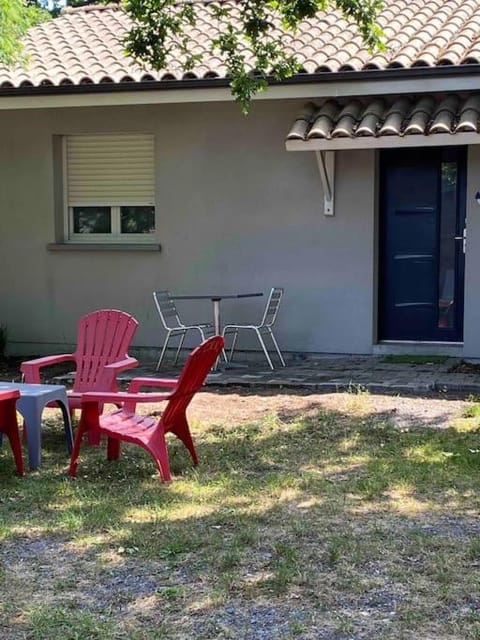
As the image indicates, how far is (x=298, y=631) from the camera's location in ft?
11.9

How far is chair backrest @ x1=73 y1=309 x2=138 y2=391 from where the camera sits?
7152 mm

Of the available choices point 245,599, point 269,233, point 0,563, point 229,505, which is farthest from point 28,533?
point 269,233

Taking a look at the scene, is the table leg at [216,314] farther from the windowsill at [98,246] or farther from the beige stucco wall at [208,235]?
the windowsill at [98,246]

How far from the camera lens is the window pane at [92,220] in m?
11.1

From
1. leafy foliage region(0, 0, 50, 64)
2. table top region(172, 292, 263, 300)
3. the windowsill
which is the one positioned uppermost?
leafy foliage region(0, 0, 50, 64)

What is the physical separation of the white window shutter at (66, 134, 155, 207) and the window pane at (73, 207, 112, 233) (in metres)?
0.10

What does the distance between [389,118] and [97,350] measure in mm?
3930

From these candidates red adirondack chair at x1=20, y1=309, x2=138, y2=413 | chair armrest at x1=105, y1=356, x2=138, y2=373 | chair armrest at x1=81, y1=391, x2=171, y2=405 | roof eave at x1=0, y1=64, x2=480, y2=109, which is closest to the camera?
chair armrest at x1=81, y1=391, x2=171, y2=405

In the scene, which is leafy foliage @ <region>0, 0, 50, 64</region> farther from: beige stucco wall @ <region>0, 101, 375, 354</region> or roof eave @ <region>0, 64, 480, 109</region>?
beige stucco wall @ <region>0, 101, 375, 354</region>

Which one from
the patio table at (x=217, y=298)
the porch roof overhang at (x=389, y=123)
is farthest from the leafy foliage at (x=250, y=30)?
the patio table at (x=217, y=298)

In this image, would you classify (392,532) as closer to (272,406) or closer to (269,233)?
(272,406)

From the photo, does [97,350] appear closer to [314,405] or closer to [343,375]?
[314,405]

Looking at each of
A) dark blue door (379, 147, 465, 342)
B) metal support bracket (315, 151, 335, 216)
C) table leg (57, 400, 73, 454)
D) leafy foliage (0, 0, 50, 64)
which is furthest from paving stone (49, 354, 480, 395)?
leafy foliage (0, 0, 50, 64)

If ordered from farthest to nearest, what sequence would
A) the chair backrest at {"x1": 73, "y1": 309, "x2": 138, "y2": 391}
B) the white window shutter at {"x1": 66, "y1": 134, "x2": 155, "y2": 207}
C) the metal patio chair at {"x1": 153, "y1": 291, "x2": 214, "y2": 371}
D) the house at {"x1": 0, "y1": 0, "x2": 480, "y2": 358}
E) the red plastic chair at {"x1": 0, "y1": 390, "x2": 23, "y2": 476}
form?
1. the white window shutter at {"x1": 66, "y1": 134, "x2": 155, "y2": 207}
2. the metal patio chair at {"x1": 153, "y1": 291, "x2": 214, "y2": 371}
3. the house at {"x1": 0, "y1": 0, "x2": 480, "y2": 358}
4. the chair backrest at {"x1": 73, "y1": 309, "x2": 138, "y2": 391}
5. the red plastic chair at {"x1": 0, "y1": 390, "x2": 23, "y2": 476}
